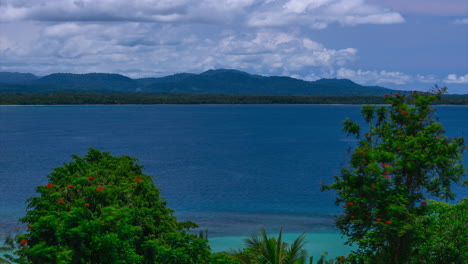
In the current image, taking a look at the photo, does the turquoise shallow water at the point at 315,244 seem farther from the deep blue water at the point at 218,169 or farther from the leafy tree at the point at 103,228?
the leafy tree at the point at 103,228

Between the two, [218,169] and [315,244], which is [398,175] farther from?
[218,169]

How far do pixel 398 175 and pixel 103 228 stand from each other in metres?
9.42

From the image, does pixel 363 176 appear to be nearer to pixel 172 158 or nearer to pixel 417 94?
pixel 417 94

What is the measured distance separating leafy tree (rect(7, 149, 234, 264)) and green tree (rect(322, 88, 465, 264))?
17.5ft

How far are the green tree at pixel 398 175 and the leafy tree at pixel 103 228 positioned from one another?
532cm

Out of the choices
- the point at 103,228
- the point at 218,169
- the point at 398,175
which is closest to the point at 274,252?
the point at 103,228

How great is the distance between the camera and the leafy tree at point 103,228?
12.7 m

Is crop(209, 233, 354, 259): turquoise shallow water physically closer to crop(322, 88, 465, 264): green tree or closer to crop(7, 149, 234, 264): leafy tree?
crop(322, 88, 465, 264): green tree

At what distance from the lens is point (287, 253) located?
46.7ft

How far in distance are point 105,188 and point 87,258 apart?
2535 mm

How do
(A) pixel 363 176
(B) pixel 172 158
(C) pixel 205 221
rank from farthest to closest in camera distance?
(B) pixel 172 158 < (C) pixel 205 221 < (A) pixel 363 176

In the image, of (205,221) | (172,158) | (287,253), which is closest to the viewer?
(287,253)

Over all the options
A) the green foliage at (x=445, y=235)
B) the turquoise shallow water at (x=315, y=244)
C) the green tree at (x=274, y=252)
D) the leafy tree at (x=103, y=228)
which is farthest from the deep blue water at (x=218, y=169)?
the leafy tree at (x=103, y=228)

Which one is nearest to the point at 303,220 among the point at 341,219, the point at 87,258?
the point at 341,219
